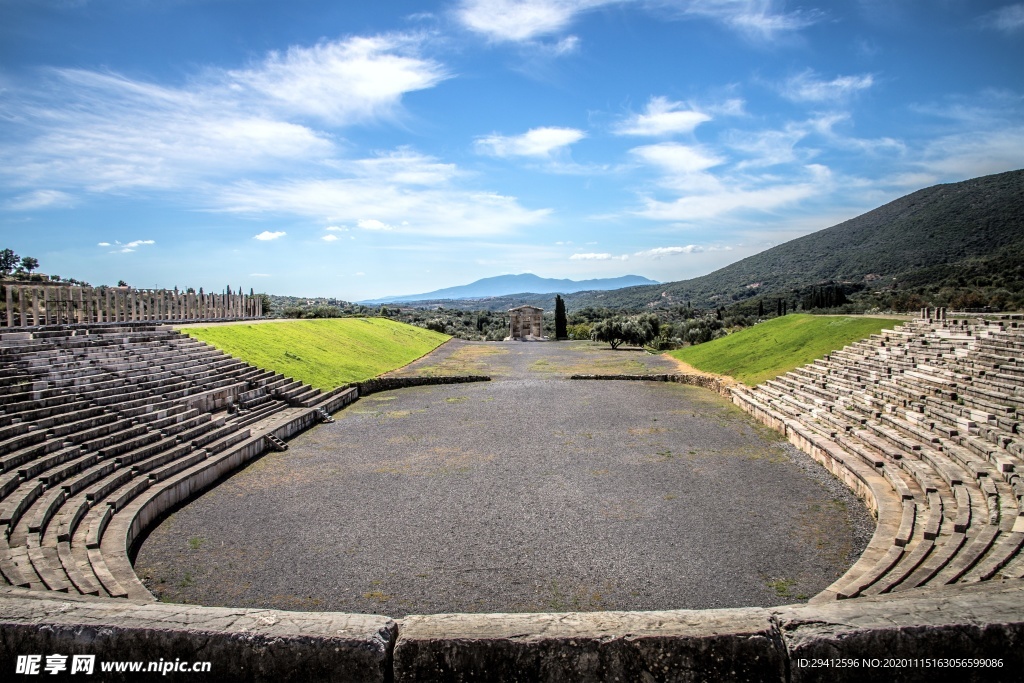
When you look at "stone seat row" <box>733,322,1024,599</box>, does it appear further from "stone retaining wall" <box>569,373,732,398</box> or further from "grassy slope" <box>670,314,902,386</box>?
"stone retaining wall" <box>569,373,732,398</box>

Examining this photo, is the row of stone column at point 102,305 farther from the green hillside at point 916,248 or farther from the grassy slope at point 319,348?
the green hillside at point 916,248

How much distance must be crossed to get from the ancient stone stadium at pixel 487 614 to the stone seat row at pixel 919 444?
5 cm

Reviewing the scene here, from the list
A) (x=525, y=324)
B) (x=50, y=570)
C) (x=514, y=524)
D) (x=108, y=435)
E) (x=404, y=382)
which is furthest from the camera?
(x=525, y=324)

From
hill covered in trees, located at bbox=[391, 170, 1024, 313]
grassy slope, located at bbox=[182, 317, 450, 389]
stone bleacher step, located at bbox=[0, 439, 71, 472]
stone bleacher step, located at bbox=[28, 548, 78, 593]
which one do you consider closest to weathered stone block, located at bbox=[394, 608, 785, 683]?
stone bleacher step, located at bbox=[28, 548, 78, 593]

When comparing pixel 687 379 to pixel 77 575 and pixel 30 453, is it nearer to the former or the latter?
pixel 30 453

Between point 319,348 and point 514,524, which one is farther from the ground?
point 319,348

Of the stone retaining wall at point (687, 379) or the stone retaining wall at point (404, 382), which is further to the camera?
the stone retaining wall at point (404, 382)

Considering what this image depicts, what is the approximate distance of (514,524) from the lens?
31.6 ft

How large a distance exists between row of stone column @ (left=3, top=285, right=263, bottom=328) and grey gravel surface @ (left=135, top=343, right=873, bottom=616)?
9.19m

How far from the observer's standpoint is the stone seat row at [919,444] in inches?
271

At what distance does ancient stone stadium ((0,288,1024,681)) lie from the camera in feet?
10.9

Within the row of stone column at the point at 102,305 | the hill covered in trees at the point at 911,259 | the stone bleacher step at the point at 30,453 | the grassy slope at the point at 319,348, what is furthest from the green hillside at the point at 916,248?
the row of stone column at the point at 102,305

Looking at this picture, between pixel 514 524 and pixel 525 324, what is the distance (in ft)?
164

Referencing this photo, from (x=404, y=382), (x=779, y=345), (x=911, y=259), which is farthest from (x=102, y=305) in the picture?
(x=911, y=259)
